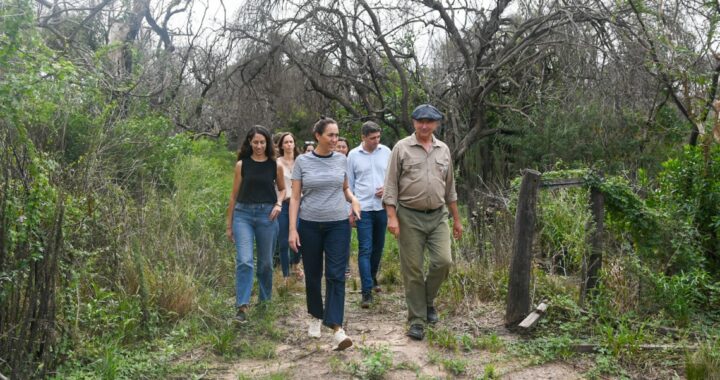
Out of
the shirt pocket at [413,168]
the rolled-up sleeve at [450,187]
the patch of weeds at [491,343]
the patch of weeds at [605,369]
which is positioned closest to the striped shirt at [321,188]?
the shirt pocket at [413,168]

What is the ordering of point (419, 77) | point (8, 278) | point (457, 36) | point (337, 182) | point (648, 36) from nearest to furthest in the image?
1. point (8, 278)
2. point (337, 182)
3. point (648, 36)
4. point (457, 36)
5. point (419, 77)

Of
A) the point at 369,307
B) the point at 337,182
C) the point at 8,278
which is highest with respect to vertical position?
the point at 337,182

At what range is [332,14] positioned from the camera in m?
12.3

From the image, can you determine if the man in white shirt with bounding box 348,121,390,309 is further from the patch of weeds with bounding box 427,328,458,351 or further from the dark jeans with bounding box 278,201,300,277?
the patch of weeds with bounding box 427,328,458,351

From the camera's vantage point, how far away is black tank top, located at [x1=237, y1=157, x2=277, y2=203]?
20.5 ft

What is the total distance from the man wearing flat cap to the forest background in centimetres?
79

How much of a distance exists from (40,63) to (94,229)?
1772 millimetres

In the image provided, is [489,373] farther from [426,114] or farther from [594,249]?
[426,114]

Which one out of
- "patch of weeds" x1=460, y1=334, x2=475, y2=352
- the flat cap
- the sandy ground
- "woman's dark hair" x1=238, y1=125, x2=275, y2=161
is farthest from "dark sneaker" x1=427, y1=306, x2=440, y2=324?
"woman's dark hair" x1=238, y1=125, x2=275, y2=161

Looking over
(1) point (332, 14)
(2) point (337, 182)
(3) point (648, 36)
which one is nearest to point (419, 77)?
(1) point (332, 14)

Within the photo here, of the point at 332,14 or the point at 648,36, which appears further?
the point at 332,14

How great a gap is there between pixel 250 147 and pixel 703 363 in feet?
13.6

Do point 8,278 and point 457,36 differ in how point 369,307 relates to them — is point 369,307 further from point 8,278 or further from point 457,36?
point 457,36

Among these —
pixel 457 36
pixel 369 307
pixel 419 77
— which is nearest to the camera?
pixel 369 307
